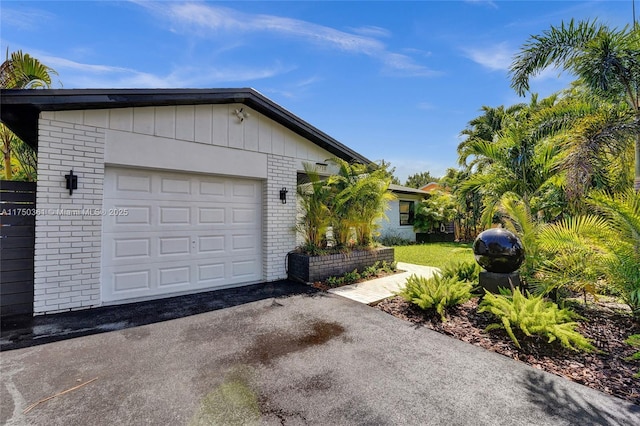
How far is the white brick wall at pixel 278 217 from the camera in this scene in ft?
21.1

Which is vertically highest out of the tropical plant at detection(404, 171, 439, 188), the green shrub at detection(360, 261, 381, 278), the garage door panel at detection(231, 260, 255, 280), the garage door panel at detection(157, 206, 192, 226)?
the tropical plant at detection(404, 171, 439, 188)

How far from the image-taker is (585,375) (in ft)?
8.95

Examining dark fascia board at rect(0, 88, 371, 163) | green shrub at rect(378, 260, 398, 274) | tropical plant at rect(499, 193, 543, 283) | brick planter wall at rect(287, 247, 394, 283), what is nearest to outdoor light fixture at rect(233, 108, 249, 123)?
dark fascia board at rect(0, 88, 371, 163)

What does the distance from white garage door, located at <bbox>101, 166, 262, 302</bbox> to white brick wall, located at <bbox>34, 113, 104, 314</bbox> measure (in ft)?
0.69

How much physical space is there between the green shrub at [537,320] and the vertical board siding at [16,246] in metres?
6.95

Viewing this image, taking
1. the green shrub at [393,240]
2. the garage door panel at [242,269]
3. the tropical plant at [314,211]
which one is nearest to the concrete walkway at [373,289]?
the tropical plant at [314,211]

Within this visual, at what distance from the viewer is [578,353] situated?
3109 millimetres

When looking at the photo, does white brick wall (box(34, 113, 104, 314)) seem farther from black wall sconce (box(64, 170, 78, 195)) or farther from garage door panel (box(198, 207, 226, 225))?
garage door panel (box(198, 207, 226, 225))

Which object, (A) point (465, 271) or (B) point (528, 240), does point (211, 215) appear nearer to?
(A) point (465, 271)

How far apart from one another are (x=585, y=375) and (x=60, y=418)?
475cm

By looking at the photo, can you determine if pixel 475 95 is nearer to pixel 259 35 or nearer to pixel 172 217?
pixel 259 35

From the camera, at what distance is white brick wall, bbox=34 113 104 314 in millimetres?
4207

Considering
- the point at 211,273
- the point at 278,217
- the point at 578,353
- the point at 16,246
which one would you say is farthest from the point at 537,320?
the point at 16,246

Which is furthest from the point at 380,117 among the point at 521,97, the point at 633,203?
the point at 633,203
